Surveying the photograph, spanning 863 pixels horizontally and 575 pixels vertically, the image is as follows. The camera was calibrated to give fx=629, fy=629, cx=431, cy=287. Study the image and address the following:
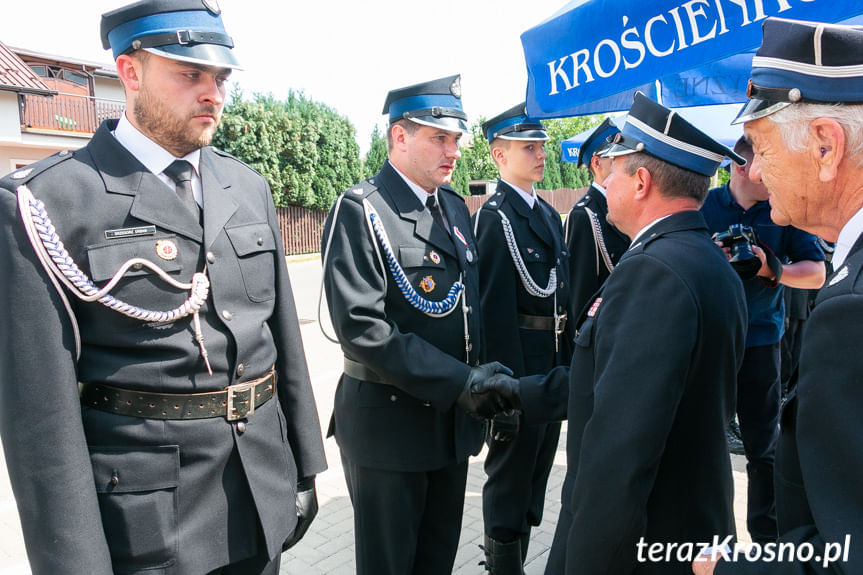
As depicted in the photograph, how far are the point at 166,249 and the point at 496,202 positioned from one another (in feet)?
7.30

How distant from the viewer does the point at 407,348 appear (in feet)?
7.94

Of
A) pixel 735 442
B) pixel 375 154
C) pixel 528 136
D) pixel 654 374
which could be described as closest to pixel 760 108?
pixel 654 374

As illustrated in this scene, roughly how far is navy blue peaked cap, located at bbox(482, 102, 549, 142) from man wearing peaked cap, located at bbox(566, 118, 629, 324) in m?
0.41

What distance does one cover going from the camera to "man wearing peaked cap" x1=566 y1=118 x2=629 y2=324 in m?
3.61

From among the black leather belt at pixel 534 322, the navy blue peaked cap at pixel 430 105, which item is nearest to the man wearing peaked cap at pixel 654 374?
the navy blue peaked cap at pixel 430 105

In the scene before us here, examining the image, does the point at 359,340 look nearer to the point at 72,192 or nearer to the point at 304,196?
the point at 72,192

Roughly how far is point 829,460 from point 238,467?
4.97ft

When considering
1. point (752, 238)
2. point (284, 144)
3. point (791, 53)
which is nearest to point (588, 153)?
point (752, 238)

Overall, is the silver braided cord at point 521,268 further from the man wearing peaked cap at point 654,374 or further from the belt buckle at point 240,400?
the belt buckle at point 240,400

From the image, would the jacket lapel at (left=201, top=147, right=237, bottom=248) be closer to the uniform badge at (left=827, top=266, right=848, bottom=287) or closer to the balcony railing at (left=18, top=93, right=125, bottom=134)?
the uniform badge at (left=827, top=266, right=848, bottom=287)

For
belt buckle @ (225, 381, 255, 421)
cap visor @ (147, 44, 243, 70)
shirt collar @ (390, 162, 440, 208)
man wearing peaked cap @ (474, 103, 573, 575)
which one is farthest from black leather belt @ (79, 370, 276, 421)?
man wearing peaked cap @ (474, 103, 573, 575)

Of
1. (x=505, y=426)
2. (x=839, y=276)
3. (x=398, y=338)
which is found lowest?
(x=505, y=426)

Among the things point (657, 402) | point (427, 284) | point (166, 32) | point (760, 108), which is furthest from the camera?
point (427, 284)

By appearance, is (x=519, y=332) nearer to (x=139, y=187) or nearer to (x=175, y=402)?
(x=175, y=402)
